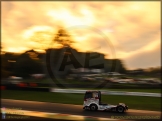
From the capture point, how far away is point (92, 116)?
5094mm

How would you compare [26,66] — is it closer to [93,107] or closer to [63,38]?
[63,38]

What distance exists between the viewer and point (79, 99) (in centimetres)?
620

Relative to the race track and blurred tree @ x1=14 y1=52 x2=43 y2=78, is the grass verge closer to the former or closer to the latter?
the race track

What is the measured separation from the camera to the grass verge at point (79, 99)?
618 cm

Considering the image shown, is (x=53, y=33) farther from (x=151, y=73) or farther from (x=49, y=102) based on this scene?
(x=151, y=73)

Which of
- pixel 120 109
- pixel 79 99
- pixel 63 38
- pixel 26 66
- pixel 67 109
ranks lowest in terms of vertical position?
pixel 67 109

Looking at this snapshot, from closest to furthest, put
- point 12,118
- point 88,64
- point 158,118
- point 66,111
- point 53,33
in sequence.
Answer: point 12,118, point 158,118, point 66,111, point 88,64, point 53,33

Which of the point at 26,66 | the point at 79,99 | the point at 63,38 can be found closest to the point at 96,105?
the point at 79,99

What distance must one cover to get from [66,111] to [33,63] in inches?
208

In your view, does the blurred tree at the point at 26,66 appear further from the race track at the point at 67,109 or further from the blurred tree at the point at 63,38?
the race track at the point at 67,109

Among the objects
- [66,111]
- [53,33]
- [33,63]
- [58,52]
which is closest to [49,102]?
[66,111]

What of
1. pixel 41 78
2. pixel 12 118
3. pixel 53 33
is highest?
pixel 53 33

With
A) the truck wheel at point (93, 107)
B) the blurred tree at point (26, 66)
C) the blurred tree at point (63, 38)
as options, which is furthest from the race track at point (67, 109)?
the blurred tree at point (26, 66)

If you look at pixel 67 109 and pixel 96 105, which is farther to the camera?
pixel 67 109
